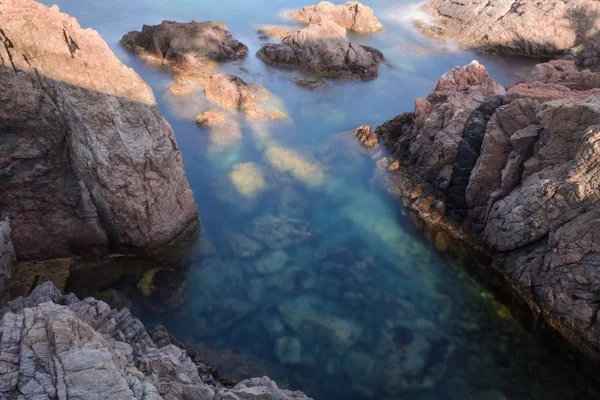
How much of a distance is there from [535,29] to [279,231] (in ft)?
122

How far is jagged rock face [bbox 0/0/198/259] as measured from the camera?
1443cm

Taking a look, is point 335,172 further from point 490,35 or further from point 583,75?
point 490,35

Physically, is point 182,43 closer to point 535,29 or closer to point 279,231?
point 279,231

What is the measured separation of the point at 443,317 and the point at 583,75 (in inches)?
710

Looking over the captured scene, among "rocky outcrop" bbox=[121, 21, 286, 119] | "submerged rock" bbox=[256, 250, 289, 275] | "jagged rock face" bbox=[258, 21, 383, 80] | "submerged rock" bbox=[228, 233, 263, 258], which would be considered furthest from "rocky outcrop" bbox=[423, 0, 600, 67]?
"submerged rock" bbox=[228, 233, 263, 258]

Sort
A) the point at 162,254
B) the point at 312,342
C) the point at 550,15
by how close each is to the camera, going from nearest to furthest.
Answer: the point at 312,342 < the point at 162,254 < the point at 550,15

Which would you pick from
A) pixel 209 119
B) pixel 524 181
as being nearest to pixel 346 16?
pixel 209 119

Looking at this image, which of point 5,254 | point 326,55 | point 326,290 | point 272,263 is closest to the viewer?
point 5,254

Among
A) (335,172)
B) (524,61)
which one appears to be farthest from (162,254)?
(524,61)

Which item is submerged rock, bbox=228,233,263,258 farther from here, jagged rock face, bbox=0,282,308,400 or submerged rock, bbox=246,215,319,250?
jagged rock face, bbox=0,282,308,400

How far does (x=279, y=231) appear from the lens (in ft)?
70.0

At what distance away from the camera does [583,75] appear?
81.2 feet

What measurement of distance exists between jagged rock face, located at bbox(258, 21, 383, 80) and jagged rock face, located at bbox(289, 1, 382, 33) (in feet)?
26.4

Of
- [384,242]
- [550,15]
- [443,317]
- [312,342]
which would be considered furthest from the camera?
[550,15]
